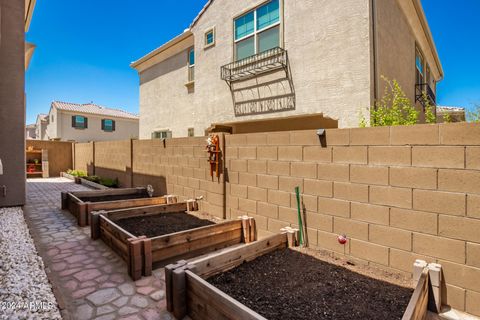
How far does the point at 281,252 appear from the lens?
4.14m

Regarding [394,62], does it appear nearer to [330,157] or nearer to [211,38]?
[330,157]

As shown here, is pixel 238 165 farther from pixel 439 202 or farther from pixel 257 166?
pixel 439 202

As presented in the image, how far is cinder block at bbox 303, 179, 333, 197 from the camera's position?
4.02 metres

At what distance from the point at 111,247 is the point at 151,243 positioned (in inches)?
54.5

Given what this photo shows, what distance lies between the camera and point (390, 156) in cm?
334

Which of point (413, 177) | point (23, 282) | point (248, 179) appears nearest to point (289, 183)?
point (248, 179)

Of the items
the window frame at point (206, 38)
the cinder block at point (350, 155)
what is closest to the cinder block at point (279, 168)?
the cinder block at point (350, 155)

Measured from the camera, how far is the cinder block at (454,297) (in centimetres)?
283

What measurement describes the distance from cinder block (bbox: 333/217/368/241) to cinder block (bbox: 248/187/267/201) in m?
1.50

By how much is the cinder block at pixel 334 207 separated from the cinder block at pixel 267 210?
3.19 feet

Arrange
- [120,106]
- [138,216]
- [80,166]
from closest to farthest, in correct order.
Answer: [138,216] → [80,166] → [120,106]

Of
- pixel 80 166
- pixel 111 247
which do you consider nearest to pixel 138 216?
pixel 111 247

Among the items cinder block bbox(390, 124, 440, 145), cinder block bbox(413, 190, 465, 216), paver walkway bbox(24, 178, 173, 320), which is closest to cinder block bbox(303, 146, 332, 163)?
cinder block bbox(390, 124, 440, 145)

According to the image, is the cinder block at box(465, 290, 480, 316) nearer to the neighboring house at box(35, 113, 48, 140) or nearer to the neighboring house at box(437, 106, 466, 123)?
the neighboring house at box(437, 106, 466, 123)
